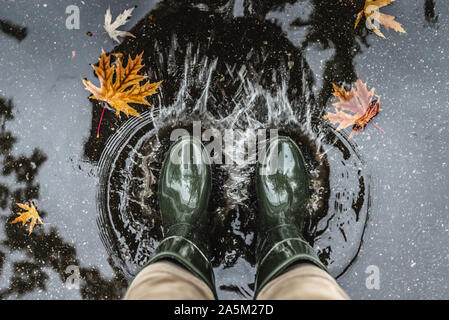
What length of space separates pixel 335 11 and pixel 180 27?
2.31 ft

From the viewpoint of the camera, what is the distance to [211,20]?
4.59 feet

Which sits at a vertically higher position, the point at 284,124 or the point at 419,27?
the point at 419,27

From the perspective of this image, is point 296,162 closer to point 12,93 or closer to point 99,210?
point 99,210

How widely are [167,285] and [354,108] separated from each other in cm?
110

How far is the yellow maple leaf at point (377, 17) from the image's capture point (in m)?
1.40

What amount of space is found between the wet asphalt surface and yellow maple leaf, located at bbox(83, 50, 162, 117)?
61mm

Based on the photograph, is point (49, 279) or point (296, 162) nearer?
point (296, 162)

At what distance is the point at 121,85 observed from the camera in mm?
1430

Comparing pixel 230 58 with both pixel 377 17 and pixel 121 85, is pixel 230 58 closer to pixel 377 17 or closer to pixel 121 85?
pixel 121 85

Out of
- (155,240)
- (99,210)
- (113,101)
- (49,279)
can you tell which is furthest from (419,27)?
(49,279)
